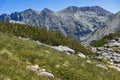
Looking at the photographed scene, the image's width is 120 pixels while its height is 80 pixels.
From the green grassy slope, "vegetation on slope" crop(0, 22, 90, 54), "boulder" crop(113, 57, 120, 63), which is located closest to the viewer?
the green grassy slope

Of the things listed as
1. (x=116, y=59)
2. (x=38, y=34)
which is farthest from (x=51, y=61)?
(x=116, y=59)

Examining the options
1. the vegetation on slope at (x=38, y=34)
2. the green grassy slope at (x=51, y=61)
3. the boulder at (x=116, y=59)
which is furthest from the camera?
the boulder at (x=116, y=59)

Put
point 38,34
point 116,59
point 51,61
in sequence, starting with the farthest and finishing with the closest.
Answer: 1. point 116,59
2. point 38,34
3. point 51,61

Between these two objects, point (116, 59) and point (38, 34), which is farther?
point (116, 59)

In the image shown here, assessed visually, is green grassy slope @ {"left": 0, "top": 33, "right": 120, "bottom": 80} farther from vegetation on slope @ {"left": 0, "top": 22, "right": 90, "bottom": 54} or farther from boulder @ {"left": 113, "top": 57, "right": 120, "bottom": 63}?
boulder @ {"left": 113, "top": 57, "right": 120, "bottom": 63}

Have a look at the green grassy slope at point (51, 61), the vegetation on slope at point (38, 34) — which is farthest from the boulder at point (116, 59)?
the green grassy slope at point (51, 61)

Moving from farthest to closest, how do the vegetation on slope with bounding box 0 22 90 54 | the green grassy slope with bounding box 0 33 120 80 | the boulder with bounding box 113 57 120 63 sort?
the boulder with bounding box 113 57 120 63
the vegetation on slope with bounding box 0 22 90 54
the green grassy slope with bounding box 0 33 120 80

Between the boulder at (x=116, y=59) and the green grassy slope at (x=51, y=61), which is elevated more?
the green grassy slope at (x=51, y=61)

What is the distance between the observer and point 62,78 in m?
19.8

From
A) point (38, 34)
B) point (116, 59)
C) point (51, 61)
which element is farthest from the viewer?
point (116, 59)

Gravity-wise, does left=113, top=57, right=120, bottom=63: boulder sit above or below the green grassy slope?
below

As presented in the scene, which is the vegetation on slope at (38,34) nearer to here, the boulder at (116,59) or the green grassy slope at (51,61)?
the boulder at (116,59)

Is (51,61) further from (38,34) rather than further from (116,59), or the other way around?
(116,59)

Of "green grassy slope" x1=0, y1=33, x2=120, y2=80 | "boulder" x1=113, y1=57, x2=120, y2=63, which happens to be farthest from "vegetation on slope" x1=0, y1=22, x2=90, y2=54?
"green grassy slope" x1=0, y1=33, x2=120, y2=80
